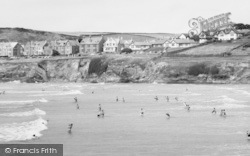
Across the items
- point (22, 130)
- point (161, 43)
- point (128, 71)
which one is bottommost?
point (128, 71)

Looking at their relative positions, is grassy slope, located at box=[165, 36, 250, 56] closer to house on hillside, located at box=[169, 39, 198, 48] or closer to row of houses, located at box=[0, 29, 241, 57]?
row of houses, located at box=[0, 29, 241, 57]

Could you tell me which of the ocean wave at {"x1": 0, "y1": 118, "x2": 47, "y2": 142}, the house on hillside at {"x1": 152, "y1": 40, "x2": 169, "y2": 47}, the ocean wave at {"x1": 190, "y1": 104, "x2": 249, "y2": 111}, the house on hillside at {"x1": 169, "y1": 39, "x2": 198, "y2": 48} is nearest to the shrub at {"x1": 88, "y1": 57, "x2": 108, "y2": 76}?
the house on hillside at {"x1": 169, "y1": 39, "x2": 198, "y2": 48}

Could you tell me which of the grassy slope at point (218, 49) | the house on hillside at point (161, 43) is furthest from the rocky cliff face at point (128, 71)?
the house on hillside at point (161, 43)

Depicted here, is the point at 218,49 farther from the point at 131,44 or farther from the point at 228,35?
the point at 131,44

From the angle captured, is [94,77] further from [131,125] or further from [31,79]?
[131,125]

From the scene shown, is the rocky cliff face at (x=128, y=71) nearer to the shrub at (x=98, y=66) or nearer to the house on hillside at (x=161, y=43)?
the shrub at (x=98, y=66)

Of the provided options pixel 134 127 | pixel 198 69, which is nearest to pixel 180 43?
pixel 198 69
